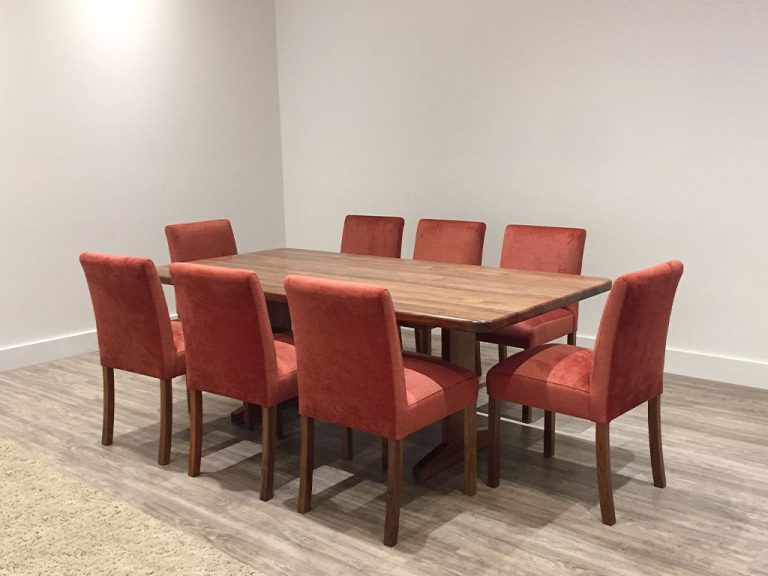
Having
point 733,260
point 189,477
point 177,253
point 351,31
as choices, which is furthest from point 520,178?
point 189,477

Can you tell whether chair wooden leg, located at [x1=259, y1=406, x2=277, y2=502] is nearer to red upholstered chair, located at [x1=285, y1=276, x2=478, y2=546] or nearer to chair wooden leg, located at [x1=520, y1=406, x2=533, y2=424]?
red upholstered chair, located at [x1=285, y1=276, x2=478, y2=546]

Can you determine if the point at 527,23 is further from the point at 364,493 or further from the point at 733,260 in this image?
the point at 364,493

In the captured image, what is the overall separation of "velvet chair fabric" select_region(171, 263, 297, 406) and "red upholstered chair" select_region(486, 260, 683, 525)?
2.69 ft

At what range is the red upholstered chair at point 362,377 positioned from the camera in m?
2.49

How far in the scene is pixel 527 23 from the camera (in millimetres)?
4793

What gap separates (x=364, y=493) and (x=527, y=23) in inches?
124

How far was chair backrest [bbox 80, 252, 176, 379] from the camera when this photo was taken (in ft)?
10.4

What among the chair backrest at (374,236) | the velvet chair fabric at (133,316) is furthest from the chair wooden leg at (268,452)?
the chair backrest at (374,236)

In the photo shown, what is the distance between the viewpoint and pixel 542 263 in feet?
13.0

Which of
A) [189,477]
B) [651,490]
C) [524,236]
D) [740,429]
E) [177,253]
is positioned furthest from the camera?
[177,253]

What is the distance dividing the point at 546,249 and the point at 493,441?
1303 millimetres

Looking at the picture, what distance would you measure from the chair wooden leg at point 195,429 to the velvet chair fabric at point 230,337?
3.3 inches

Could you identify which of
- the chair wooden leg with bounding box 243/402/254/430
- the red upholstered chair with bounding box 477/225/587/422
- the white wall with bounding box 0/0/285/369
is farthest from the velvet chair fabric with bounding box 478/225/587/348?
the white wall with bounding box 0/0/285/369

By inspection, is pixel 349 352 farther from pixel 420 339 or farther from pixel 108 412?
pixel 420 339
